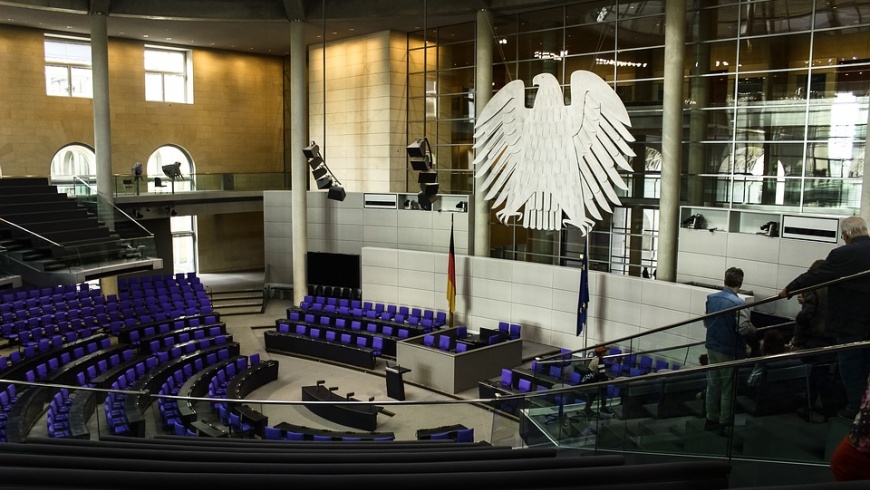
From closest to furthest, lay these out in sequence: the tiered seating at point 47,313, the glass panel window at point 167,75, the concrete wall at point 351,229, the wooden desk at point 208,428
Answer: the wooden desk at point 208,428 < the tiered seating at point 47,313 < the concrete wall at point 351,229 < the glass panel window at point 167,75

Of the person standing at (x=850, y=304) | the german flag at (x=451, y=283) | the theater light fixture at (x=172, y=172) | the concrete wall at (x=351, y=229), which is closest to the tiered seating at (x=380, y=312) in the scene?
the german flag at (x=451, y=283)

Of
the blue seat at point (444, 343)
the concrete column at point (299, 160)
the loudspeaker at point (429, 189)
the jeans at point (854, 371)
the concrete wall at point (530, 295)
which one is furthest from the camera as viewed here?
the concrete column at point (299, 160)

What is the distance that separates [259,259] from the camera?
29.5 m

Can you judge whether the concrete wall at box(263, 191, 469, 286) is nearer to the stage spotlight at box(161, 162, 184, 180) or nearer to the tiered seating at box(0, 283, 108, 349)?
the stage spotlight at box(161, 162, 184, 180)

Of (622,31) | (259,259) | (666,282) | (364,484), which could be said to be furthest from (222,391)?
(259,259)

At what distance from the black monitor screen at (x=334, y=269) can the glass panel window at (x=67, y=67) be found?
397 inches

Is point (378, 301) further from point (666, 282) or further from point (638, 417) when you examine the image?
point (638, 417)

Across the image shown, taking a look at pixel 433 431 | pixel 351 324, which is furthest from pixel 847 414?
pixel 351 324

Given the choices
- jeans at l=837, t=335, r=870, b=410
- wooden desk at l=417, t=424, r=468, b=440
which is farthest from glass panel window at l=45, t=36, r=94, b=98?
jeans at l=837, t=335, r=870, b=410

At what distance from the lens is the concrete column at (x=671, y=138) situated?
14.7 metres

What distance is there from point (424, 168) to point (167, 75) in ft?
47.2

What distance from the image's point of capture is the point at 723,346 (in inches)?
224

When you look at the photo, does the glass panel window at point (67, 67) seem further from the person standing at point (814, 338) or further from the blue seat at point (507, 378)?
the person standing at point (814, 338)

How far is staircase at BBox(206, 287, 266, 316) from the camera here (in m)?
22.2
